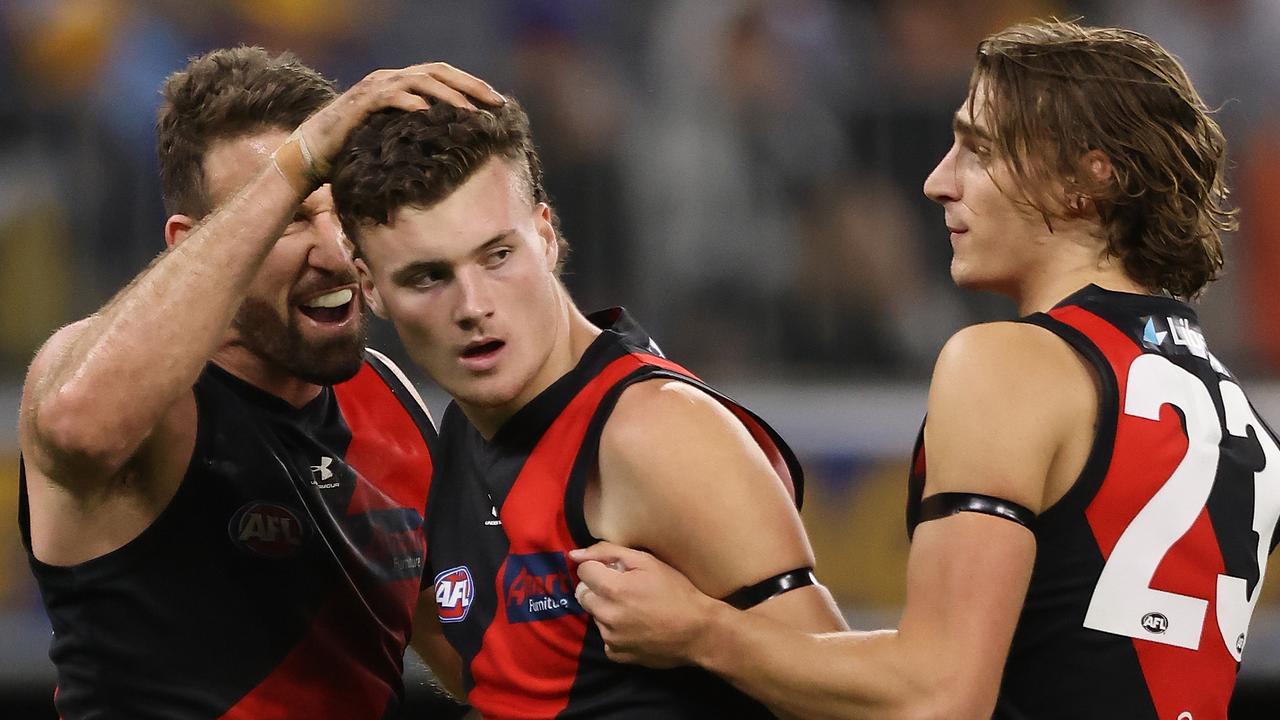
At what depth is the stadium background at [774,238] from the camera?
22.5 feet

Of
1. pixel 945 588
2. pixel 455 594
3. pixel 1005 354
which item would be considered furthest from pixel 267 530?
pixel 1005 354

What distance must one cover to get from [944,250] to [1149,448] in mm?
4417

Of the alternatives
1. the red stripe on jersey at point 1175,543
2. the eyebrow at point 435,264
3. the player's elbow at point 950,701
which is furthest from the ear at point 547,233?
the player's elbow at point 950,701

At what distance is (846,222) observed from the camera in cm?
697

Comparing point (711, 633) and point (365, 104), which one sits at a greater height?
point (365, 104)

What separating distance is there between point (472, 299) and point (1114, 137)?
117cm

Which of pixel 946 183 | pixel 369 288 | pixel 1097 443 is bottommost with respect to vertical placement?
pixel 1097 443

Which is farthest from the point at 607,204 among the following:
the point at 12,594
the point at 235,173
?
the point at 235,173

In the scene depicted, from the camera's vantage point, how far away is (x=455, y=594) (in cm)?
290

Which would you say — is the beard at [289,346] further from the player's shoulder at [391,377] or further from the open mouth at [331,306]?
the player's shoulder at [391,377]

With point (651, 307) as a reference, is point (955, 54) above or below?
above

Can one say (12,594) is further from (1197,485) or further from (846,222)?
(1197,485)

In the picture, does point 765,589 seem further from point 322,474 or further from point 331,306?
point 331,306

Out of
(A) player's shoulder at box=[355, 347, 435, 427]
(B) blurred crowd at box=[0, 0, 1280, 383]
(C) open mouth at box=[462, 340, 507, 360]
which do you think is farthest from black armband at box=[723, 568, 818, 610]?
(B) blurred crowd at box=[0, 0, 1280, 383]
